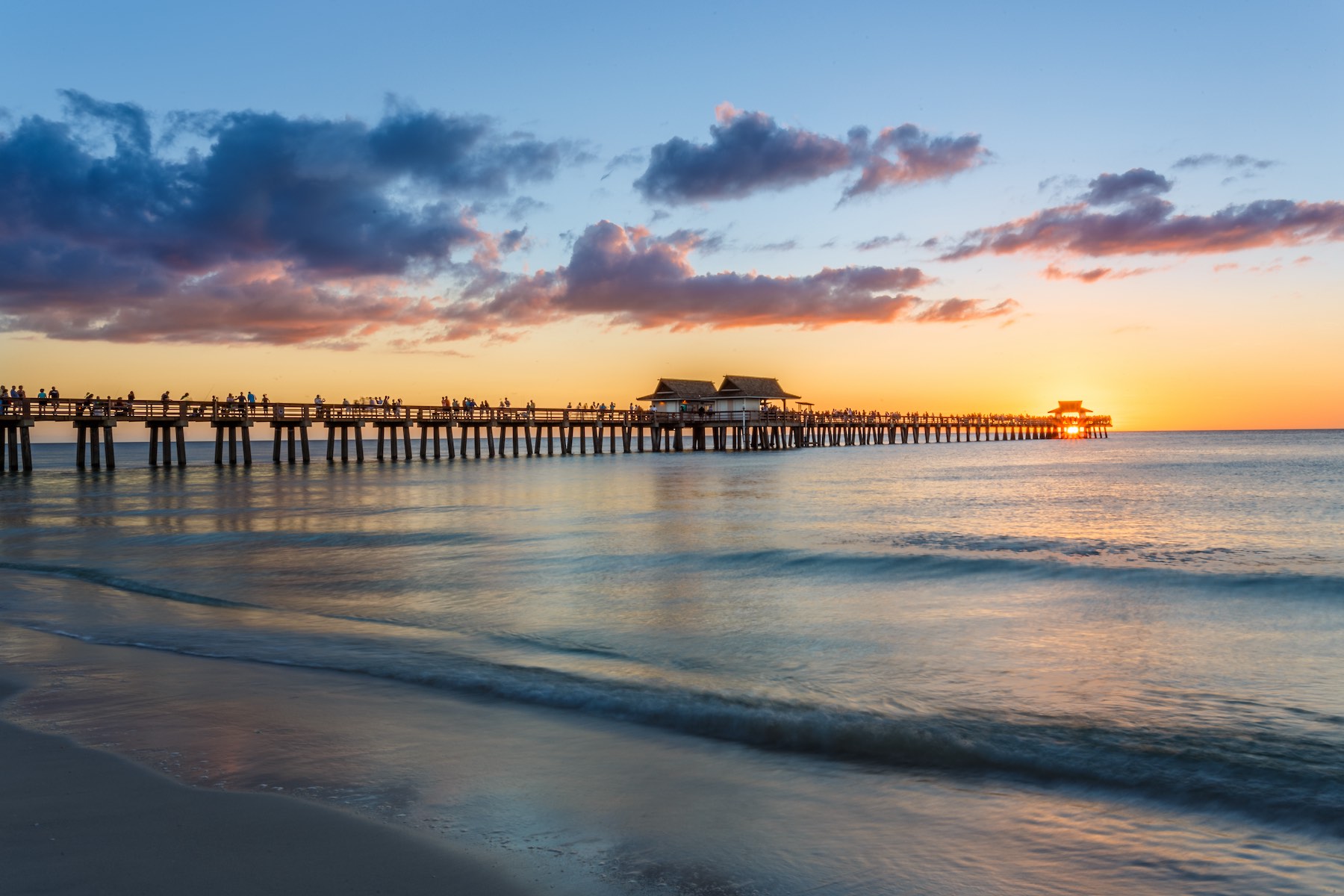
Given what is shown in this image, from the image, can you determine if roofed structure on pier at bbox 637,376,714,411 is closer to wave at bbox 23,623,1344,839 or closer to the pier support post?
the pier support post

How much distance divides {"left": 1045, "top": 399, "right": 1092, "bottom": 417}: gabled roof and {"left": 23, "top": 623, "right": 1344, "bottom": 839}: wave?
160 m

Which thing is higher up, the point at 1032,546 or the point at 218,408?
the point at 218,408

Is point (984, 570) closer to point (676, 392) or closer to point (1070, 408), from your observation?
point (676, 392)

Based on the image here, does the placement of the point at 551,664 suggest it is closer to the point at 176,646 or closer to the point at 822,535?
the point at 176,646

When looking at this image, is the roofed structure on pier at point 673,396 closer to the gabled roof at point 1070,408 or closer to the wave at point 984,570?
the wave at point 984,570

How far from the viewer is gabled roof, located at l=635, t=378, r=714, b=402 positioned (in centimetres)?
7812

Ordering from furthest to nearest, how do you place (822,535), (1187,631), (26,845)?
(822,535), (1187,631), (26,845)

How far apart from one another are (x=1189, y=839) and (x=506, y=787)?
3013 mm

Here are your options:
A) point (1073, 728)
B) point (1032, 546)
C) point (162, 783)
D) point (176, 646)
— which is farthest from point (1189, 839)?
point (1032, 546)

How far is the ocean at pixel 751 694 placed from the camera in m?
3.96

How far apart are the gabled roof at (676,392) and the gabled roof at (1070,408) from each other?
3692 inches

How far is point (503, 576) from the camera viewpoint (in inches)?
514

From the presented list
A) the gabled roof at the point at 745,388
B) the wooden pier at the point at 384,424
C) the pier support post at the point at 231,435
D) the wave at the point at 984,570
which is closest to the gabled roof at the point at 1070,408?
the wooden pier at the point at 384,424

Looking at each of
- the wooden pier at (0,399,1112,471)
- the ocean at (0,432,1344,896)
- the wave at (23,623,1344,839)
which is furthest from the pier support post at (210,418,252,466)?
the wave at (23,623,1344,839)
